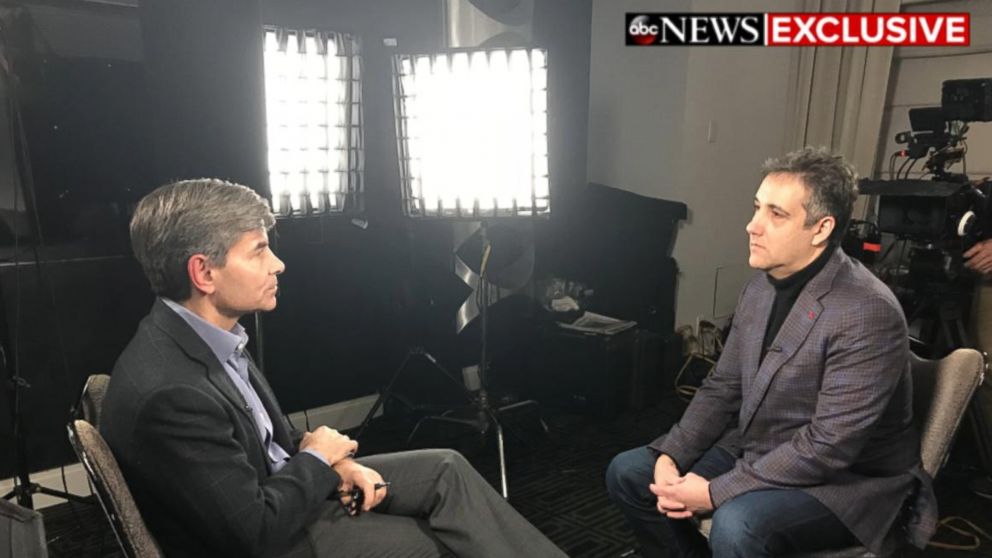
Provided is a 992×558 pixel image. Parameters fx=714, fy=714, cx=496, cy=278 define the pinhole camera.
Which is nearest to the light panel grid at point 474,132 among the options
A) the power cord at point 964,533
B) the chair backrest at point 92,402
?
the chair backrest at point 92,402

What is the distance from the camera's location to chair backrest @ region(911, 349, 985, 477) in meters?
1.49

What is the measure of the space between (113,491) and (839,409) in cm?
133

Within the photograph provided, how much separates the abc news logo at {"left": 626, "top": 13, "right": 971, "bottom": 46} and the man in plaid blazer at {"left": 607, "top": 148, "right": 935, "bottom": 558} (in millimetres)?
2220

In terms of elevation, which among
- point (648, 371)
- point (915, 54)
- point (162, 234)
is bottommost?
point (648, 371)

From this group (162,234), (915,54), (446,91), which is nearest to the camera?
(162,234)

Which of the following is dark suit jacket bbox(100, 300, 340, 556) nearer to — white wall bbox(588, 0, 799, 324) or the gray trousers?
the gray trousers

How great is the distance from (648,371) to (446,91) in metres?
1.69

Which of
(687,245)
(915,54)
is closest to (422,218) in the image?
(687,245)

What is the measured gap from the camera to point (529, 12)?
274 cm

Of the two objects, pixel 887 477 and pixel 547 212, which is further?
pixel 547 212

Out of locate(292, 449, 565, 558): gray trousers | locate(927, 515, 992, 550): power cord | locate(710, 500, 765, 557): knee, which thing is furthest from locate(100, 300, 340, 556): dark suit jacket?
locate(927, 515, 992, 550): power cord

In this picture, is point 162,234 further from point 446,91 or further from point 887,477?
point 887,477

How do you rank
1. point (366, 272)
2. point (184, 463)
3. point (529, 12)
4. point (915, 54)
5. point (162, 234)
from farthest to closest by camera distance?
point (915, 54), point (366, 272), point (529, 12), point (162, 234), point (184, 463)

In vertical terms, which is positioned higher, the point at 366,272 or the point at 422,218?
the point at 422,218
